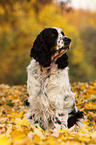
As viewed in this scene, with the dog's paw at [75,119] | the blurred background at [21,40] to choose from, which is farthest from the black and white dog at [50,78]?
the blurred background at [21,40]

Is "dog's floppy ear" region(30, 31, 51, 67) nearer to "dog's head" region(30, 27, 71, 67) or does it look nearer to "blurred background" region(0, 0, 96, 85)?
"dog's head" region(30, 27, 71, 67)

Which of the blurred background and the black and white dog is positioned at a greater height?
the blurred background

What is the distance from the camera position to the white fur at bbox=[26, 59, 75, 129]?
3016 millimetres

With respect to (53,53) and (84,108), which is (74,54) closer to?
(84,108)

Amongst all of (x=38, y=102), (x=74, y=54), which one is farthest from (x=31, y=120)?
(x=74, y=54)

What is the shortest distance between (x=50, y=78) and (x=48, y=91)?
21 cm

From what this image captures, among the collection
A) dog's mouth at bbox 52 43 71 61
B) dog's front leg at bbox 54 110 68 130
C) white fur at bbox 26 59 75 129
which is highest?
dog's mouth at bbox 52 43 71 61

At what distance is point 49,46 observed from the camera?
3105 millimetres

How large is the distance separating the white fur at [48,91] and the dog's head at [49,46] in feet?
0.48

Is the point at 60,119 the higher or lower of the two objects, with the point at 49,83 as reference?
lower

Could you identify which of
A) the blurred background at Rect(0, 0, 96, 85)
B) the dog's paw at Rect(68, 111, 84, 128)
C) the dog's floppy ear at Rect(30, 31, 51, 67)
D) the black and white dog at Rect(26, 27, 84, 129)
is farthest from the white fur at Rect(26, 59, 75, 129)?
the blurred background at Rect(0, 0, 96, 85)

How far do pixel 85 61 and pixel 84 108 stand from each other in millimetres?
23644

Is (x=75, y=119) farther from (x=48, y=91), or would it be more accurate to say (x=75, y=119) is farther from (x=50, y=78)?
(x=50, y=78)

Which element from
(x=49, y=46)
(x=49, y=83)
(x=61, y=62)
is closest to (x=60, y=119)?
(x=49, y=83)
